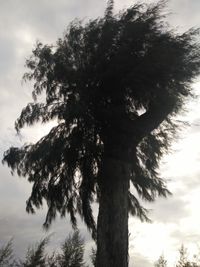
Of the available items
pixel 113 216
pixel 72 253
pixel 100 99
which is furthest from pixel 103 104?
pixel 72 253

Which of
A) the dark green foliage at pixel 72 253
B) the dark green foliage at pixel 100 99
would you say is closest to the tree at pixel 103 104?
the dark green foliage at pixel 100 99

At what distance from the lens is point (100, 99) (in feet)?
42.0

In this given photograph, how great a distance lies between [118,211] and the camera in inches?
438

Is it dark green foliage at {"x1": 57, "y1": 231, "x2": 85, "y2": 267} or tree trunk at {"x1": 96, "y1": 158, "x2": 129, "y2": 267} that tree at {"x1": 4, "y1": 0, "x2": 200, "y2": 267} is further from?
dark green foliage at {"x1": 57, "y1": 231, "x2": 85, "y2": 267}

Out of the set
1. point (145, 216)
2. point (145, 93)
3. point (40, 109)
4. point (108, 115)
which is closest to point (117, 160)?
point (108, 115)

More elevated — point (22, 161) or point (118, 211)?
point (22, 161)

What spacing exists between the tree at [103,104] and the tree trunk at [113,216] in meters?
0.04

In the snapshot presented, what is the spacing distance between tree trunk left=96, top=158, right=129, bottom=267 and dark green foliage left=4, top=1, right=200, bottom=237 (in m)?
0.54

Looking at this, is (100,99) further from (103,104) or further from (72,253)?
(72,253)

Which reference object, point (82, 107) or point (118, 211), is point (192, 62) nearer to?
point (82, 107)

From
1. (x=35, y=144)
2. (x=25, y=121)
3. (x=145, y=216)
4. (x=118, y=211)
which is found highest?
(x=25, y=121)

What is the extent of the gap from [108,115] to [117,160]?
5.22 feet

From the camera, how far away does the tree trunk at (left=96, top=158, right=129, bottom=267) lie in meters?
10.5

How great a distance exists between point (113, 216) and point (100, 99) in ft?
13.5
